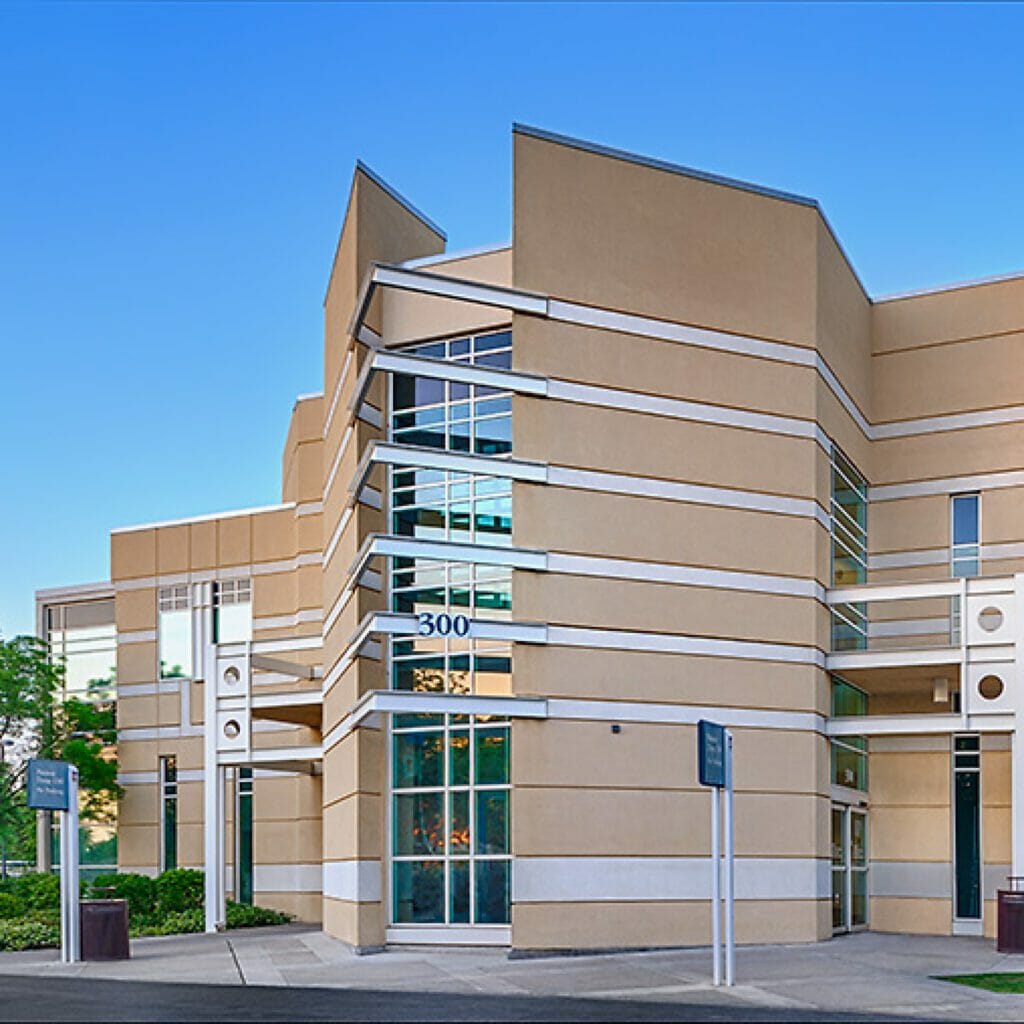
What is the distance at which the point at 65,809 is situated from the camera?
25.8 m

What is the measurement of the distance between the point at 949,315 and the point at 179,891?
66.6ft

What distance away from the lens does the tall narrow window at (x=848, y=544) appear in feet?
95.4

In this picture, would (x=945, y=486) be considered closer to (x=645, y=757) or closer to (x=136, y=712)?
(x=645, y=757)

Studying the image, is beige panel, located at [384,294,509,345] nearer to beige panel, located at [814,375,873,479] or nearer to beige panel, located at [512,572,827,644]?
beige panel, located at [512,572,827,644]

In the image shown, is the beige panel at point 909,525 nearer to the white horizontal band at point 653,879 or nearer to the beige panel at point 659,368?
the beige panel at point 659,368

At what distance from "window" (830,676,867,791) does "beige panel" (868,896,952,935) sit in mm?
2189

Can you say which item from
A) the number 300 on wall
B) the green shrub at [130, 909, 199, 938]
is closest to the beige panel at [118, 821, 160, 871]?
the green shrub at [130, 909, 199, 938]

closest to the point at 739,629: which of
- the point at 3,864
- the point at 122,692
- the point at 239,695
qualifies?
the point at 239,695

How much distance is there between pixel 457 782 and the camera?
2536 cm

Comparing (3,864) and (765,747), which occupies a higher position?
(765,747)

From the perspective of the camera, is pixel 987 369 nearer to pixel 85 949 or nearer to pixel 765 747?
pixel 765 747

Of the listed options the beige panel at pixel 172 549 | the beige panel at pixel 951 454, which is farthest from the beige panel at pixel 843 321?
the beige panel at pixel 172 549

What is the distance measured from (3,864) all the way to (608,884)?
25614mm

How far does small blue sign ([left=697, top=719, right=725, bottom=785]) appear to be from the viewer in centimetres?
1941
